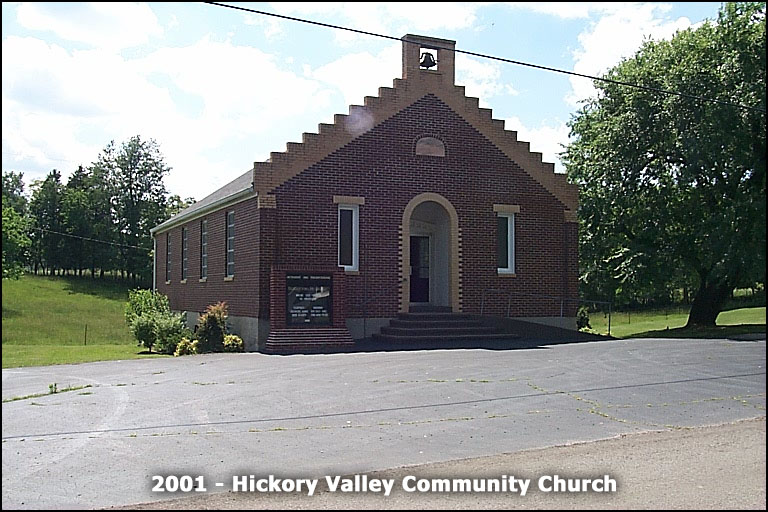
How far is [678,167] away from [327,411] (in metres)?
19.7

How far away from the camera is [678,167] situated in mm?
26844

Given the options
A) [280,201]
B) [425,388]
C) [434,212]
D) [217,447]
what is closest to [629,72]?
[434,212]

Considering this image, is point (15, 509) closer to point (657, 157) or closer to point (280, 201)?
point (280, 201)

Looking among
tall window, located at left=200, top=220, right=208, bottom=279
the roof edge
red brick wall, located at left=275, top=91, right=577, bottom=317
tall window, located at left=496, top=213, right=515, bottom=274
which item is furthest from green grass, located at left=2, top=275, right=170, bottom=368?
tall window, located at left=496, top=213, right=515, bottom=274

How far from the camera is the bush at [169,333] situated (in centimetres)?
2338

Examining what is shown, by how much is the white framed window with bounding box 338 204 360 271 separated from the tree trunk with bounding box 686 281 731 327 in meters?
11.9

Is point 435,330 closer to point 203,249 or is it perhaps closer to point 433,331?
point 433,331

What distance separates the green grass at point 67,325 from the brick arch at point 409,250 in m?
7.38

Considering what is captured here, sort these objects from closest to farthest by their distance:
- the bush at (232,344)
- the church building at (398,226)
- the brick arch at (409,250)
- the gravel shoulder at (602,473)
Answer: the gravel shoulder at (602,473), the bush at (232,344), the church building at (398,226), the brick arch at (409,250)

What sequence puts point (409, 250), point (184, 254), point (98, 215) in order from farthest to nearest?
point (98, 215) → point (184, 254) → point (409, 250)

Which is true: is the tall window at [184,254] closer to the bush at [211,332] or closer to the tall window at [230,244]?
the tall window at [230,244]

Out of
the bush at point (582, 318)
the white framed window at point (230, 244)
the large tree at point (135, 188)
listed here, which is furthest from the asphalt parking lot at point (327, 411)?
the large tree at point (135, 188)

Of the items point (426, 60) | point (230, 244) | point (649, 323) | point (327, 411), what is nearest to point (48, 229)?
point (230, 244)

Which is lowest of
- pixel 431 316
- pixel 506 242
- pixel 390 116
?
pixel 431 316
